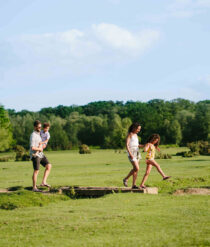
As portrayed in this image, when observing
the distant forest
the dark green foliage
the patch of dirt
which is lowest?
the patch of dirt

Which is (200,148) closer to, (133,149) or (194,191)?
(133,149)

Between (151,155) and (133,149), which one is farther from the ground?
(133,149)

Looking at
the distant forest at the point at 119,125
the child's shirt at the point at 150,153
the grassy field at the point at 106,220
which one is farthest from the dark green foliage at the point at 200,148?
the distant forest at the point at 119,125

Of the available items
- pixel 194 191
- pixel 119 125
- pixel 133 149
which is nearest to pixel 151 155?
pixel 133 149

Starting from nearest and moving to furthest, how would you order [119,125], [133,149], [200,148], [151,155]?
[133,149]
[151,155]
[200,148]
[119,125]

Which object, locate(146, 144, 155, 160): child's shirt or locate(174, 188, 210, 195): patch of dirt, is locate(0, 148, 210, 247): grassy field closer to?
locate(174, 188, 210, 195): patch of dirt

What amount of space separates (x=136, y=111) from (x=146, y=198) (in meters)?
139

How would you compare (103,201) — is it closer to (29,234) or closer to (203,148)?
(29,234)

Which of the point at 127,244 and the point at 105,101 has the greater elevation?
the point at 105,101

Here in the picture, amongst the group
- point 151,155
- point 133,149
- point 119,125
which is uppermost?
point 119,125

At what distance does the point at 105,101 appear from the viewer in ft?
652

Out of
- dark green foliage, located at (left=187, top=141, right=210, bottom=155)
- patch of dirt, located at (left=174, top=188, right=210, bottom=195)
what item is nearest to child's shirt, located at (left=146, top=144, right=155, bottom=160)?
patch of dirt, located at (left=174, top=188, right=210, bottom=195)

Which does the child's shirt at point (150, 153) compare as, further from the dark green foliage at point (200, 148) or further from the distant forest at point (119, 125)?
the distant forest at point (119, 125)

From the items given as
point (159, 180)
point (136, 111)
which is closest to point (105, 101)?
point (136, 111)
